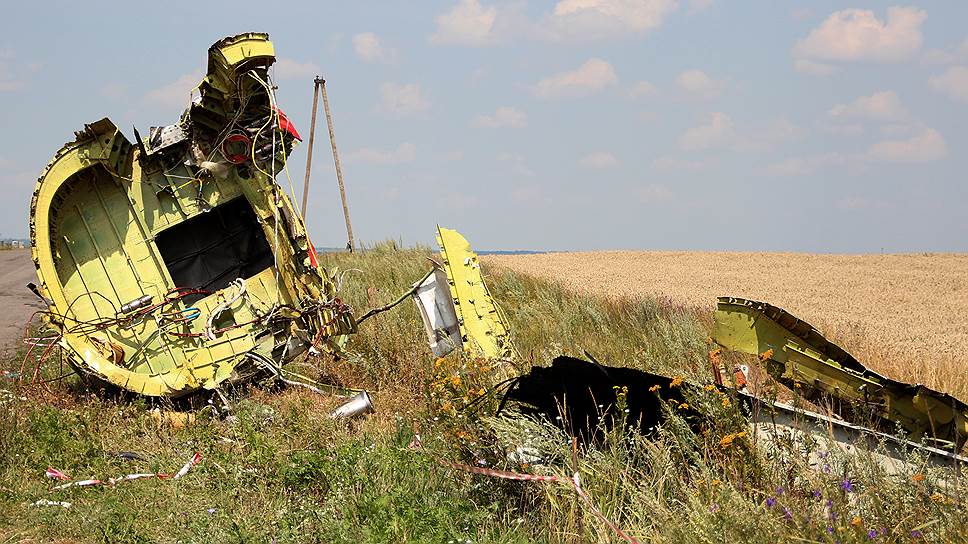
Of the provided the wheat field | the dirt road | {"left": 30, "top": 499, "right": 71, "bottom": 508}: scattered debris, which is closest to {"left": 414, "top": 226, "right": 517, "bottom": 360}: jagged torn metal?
{"left": 30, "top": 499, "right": 71, "bottom": 508}: scattered debris

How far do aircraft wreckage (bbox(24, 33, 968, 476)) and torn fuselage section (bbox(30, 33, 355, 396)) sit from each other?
0.6 inches

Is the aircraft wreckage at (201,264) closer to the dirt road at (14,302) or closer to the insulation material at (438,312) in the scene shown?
the insulation material at (438,312)

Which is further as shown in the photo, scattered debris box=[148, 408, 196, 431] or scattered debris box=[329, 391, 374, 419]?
scattered debris box=[148, 408, 196, 431]

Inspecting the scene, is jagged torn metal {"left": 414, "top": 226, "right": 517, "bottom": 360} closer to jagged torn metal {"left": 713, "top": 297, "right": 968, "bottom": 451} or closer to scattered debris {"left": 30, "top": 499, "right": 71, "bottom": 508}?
jagged torn metal {"left": 713, "top": 297, "right": 968, "bottom": 451}

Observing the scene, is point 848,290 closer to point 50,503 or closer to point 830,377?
point 830,377

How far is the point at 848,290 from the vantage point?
51.4 ft

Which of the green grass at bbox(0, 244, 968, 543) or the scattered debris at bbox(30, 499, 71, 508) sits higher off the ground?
the scattered debris at bbox(30, 499, 71, 508)

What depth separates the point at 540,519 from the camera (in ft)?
15.4

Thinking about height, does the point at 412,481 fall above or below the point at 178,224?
below

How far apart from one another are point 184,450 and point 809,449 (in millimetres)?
4732

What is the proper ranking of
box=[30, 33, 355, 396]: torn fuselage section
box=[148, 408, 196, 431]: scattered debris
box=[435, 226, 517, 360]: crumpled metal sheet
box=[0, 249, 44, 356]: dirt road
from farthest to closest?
box=[0, 249, 44, 356]: dirt road < box=[30, 33, 355, 396]: torn fuselage section < box=[148, 408, 196, 431]: scattered debris < box=[435, 226, 517, 360]: crumpled metal sheet

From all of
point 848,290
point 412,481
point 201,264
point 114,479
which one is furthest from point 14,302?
point 848,290

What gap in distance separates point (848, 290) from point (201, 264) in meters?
11.7

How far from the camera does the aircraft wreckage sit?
8.09m
